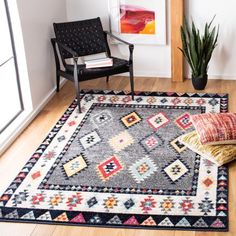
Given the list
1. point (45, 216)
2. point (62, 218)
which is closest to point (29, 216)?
point (45, 216)

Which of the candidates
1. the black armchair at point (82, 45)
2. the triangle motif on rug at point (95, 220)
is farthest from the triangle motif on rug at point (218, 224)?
the black armchair at point (82, 45)

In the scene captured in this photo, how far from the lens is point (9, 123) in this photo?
467 cm

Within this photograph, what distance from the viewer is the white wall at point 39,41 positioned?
4723 mm

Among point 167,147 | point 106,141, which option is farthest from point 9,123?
point 167,147

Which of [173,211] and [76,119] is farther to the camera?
[76,119]

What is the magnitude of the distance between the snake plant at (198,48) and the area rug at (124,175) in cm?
35

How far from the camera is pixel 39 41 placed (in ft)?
16.4

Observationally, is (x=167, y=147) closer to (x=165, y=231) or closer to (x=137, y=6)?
(x=165, y=231)

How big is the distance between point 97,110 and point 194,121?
106 cm

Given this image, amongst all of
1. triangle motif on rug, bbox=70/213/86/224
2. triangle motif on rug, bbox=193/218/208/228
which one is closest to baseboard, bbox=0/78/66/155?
triangle motif on rug, bbox=70/213/86/224

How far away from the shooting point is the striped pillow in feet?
13.0

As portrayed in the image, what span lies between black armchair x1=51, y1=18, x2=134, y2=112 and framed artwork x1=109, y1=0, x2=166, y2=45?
7.5 inches

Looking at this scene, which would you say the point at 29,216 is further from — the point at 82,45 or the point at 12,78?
the point at 82,45

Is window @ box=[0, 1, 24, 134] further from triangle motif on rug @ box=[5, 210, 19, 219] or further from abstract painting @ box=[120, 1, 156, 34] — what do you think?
abstract painting @ box=[120, 1, 156, 34]
